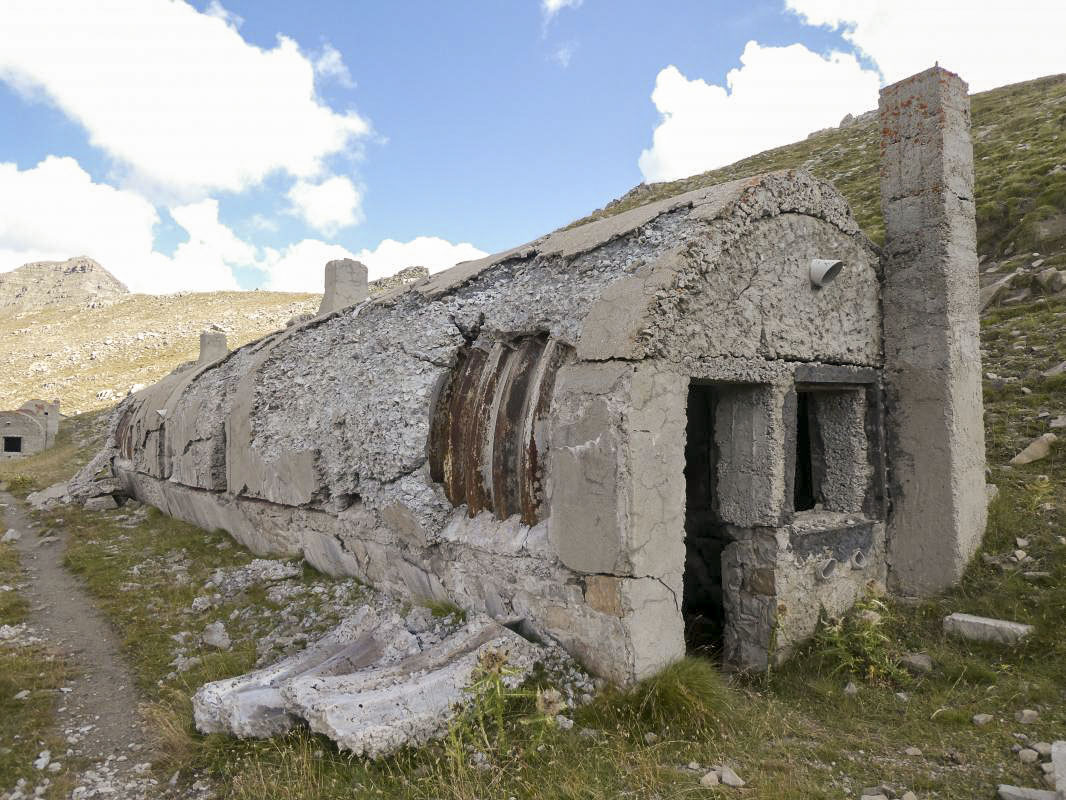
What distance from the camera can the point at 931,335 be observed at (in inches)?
217

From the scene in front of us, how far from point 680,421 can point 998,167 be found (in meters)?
15.7

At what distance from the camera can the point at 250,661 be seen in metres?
5.08

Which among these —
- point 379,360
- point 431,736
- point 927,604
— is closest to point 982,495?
point 927,604

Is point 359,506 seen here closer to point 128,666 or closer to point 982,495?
point 128,666

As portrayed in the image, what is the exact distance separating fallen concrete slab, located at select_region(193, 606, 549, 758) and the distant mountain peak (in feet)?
254

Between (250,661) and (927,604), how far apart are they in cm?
514

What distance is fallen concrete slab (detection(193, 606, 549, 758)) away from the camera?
3455mm

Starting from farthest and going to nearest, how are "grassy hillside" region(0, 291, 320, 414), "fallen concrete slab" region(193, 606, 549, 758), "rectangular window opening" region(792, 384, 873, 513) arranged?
"grassy hillside" region(0, 291, 320, 414), "rectangular window opening" region(792, 384, 873, 513), "fallen concrete slab" region(193, 606, 549, 758)

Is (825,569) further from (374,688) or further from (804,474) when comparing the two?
(374,688)

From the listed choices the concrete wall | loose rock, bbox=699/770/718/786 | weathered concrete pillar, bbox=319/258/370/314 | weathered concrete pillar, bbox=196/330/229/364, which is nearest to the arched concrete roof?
the concrete wall

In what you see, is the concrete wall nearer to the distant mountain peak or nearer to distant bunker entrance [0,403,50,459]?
distant bunker entrance [0,403,50,459]

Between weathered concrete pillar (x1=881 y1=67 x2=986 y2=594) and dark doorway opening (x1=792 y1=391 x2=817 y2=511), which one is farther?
dark doorway opening (x1=792 y1=391 x2=817 y2=511)

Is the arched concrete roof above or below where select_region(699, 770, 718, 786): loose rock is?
above

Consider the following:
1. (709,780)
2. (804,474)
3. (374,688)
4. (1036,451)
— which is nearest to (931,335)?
(804,474)
